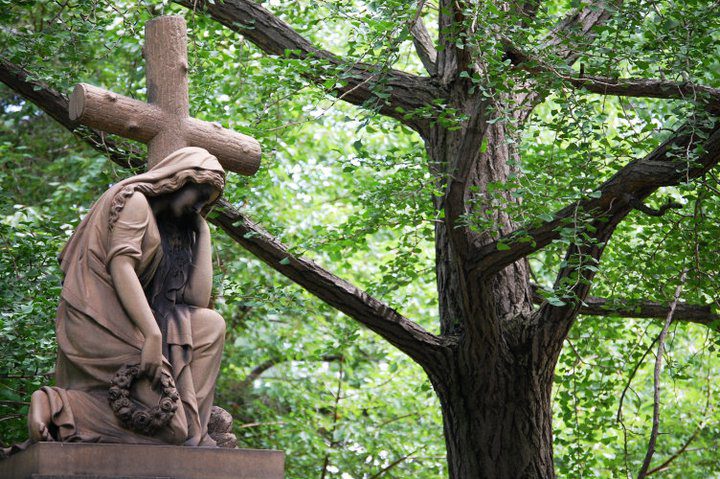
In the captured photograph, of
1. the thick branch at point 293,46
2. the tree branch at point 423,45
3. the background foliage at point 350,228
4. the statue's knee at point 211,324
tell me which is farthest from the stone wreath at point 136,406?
the tree branch at point 423,45

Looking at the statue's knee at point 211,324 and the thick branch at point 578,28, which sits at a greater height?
the thick branch at point 578,28

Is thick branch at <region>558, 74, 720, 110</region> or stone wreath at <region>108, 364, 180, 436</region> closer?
stone wreath at <region>108, 364, 180, 436</region>

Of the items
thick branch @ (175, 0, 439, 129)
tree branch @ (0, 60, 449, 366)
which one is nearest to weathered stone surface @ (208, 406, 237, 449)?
tree branch @ (0, 60, 449, 366)

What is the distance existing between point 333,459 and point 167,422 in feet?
27.1

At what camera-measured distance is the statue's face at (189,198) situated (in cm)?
518

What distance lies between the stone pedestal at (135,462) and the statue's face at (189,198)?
1.16 m

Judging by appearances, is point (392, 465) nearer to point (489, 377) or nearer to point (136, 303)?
point (489, 377)

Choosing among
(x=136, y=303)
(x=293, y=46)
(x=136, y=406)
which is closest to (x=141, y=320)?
(x=136, y=303)

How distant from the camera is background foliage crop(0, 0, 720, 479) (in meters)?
8.73

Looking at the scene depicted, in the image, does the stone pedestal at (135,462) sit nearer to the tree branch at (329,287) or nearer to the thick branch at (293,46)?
the tree branch at (329,287)

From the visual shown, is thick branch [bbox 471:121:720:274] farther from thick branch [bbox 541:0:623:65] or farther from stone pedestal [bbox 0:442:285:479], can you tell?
stone pedestal [bbox 0:442:285:479]

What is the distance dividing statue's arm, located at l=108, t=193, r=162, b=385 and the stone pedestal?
0.34m

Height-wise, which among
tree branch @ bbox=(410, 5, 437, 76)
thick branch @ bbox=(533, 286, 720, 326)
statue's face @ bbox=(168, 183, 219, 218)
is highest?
tree branch @ bbox=(410, 5, 437, 76)

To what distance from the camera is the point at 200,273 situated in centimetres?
524
